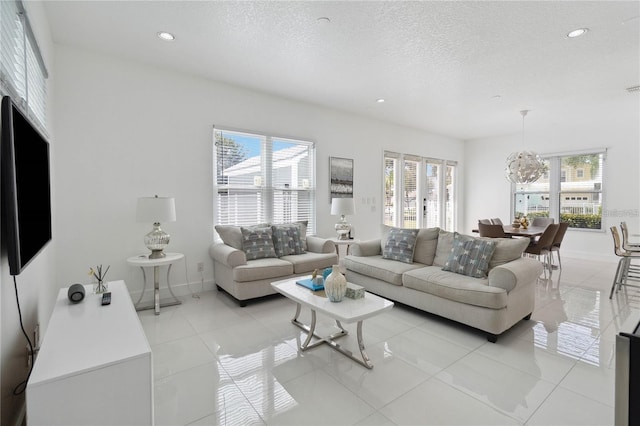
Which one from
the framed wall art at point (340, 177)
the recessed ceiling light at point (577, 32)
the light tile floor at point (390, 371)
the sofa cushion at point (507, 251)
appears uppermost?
the recessed ceiling light at point (577, 32)

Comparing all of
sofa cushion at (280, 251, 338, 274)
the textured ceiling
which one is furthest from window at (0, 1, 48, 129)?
sofa cushion at (280, 251, 338, 274)

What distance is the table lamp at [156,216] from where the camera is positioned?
Answer: 324 cm

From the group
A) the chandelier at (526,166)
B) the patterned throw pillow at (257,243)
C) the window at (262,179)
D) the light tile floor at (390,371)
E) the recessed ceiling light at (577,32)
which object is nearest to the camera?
the light tile floor at (390,371)

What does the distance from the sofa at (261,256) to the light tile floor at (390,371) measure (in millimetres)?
330

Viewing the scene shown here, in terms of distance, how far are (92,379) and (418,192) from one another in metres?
6.83

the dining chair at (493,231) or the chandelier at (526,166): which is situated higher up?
the chandelier at (526,166)

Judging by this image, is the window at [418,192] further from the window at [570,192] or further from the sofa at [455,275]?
the sofa at [455,275]

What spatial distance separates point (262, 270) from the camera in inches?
139

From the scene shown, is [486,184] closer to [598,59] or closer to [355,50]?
[598,59]

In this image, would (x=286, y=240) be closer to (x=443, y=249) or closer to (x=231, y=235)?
(x=231, y=235)

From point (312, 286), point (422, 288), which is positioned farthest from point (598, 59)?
point (312, 286)

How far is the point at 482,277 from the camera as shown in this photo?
3.03 m

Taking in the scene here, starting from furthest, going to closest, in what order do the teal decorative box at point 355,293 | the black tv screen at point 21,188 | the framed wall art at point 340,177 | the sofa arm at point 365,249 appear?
the framed wall art at point 340,177 → the sofa arm at point 365,249 → the teal decorative box at point 355,293 → the black tv screen at point 21,188

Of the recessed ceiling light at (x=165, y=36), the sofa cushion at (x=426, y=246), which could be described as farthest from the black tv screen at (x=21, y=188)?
the sofa cushion at (x=426, y=246)
